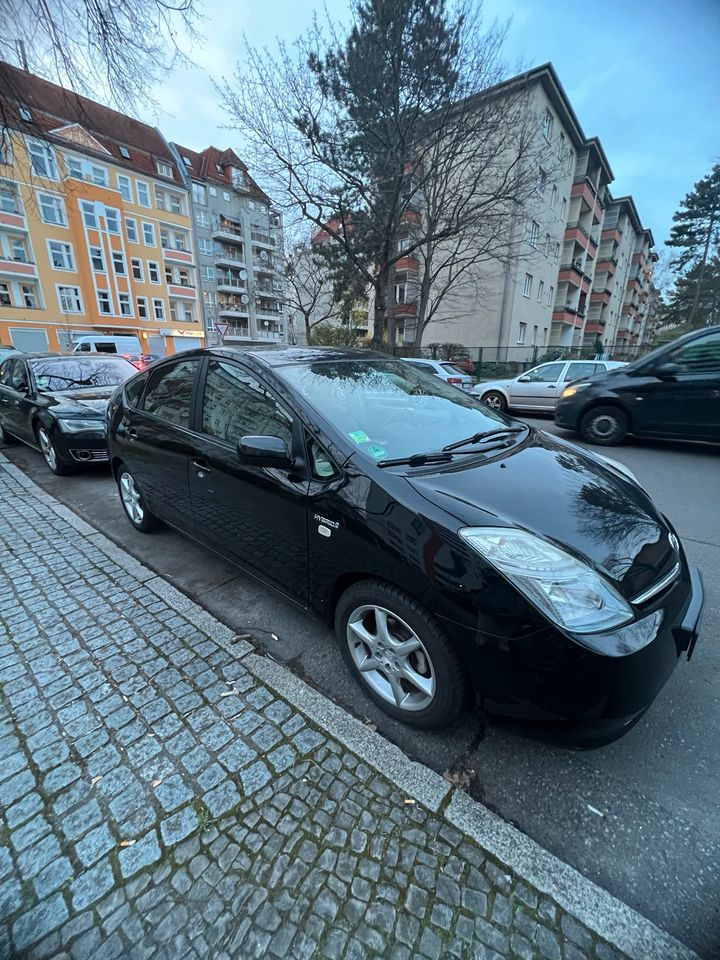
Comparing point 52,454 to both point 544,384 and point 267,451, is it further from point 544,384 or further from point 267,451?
point 544,384

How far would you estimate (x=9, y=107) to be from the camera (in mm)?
5906

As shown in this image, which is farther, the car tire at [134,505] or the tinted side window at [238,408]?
the car tire at [134,505]

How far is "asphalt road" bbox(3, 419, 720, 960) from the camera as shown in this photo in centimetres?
135

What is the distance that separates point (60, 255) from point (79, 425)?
34.6m

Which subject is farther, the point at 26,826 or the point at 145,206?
the point at 145,206

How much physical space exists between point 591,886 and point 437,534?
1.22 metres

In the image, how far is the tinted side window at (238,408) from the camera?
2297 mm

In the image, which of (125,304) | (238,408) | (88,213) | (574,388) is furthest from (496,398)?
(88,213)

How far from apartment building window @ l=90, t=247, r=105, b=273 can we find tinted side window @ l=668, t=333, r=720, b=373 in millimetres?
38515

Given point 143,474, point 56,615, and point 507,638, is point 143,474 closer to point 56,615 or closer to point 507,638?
point 56,615

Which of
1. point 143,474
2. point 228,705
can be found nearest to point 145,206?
point 143,474

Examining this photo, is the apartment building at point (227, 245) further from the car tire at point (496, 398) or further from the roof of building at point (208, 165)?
the car tire at point (496, 398)

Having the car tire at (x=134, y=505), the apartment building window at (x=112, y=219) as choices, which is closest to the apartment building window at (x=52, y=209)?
the apartment building window at (x=112, y=219)

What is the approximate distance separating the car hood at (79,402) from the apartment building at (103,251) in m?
27.4
